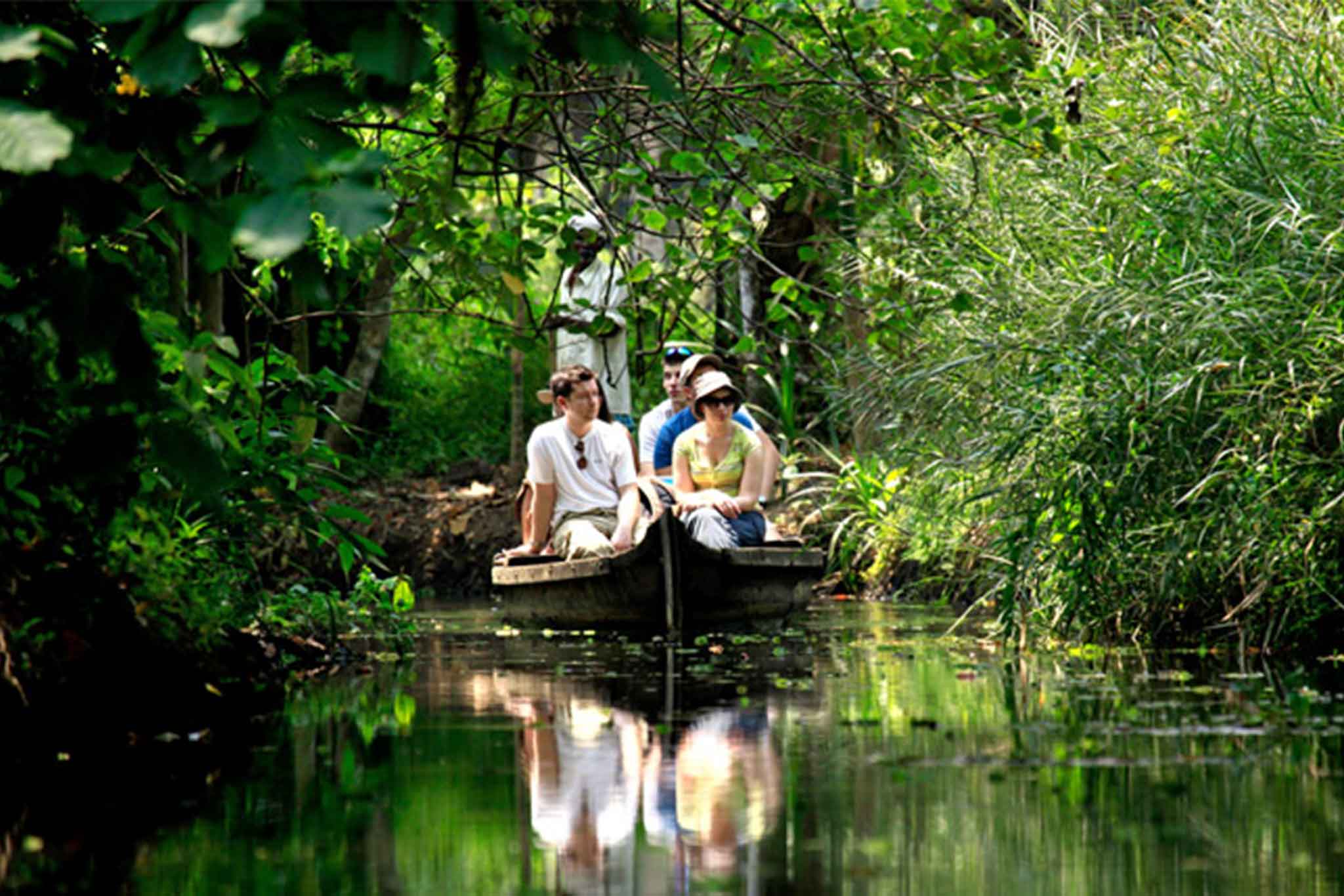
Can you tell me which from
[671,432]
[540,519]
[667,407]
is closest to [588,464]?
[540,519]

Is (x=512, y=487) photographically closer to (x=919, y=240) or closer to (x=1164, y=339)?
(x=919, y=240)

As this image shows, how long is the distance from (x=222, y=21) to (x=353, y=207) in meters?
0.35

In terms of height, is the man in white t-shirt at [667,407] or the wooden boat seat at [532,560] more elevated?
the man in white t-shirt at [667,407]

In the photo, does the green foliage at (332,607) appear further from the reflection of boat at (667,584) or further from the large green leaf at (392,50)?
the large green leaf at (392,50)

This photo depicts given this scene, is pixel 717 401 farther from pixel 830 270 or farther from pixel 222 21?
Answer: pixel 222 21

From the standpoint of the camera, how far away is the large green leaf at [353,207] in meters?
3.21

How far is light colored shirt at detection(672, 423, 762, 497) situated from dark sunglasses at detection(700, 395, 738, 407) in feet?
0.94

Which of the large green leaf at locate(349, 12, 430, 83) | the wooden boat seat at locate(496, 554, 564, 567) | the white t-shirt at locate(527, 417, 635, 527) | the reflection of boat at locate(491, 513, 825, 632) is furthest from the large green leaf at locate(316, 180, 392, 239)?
the wooden boat seat at locate(496, 554, 564, 567)

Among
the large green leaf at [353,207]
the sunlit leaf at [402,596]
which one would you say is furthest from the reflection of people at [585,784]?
the sunlit leaf at [402,596]

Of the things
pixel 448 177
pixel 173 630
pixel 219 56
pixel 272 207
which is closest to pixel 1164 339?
pixel 448 177

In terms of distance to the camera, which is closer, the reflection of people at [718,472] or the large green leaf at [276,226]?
the large green leaf at [276,226]

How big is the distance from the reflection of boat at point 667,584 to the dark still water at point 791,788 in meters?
3.70

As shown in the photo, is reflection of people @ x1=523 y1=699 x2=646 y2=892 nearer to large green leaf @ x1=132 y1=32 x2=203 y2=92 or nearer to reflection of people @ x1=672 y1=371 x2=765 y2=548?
large green leaf @ x1=132 y1=32 x2=203 y2=92

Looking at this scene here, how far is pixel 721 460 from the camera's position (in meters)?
13.3
